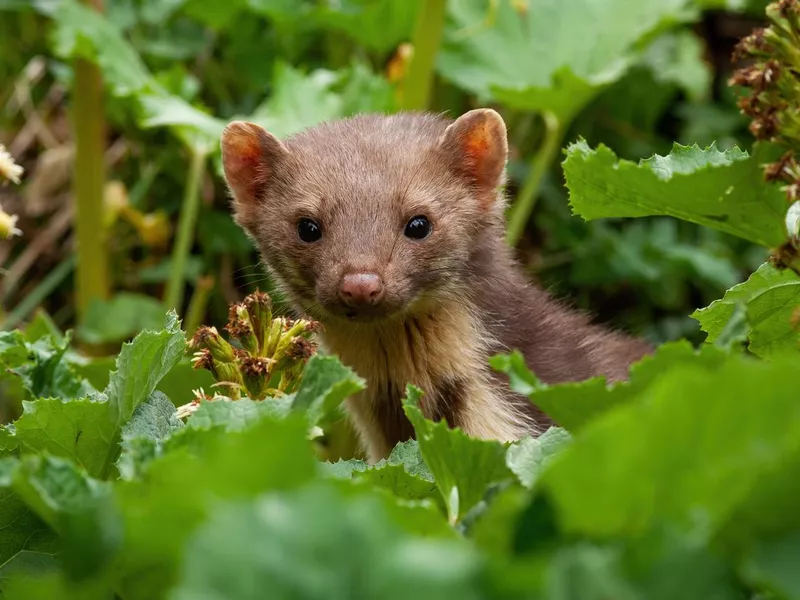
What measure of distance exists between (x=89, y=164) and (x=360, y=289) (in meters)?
2.20

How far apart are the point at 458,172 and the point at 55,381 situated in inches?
48.8

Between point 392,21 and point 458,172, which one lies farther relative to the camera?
point 392,21

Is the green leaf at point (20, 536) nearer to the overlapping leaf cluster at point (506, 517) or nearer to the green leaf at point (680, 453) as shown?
the overlapping leaf cluster at point (506, 517)

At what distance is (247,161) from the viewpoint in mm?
3029

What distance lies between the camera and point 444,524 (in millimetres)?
1146

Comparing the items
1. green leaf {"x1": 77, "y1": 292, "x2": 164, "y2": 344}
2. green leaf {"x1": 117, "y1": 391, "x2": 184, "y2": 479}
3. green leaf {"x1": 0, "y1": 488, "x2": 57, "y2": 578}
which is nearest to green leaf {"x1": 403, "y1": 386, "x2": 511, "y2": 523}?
green leaf {"x1": 117, "y1": 391, "x2": 184, "y2": 479}

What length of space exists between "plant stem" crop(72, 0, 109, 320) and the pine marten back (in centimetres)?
152

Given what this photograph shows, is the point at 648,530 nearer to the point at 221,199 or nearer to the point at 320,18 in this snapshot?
the point at 320,18

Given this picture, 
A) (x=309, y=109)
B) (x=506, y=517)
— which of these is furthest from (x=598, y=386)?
(x=309, y=109)

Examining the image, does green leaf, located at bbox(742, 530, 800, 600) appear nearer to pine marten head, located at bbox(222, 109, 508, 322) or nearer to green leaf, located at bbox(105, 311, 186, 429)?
green leaf, located at bbox(105, 311, 186, 429)

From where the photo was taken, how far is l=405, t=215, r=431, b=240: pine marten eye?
2.75 m

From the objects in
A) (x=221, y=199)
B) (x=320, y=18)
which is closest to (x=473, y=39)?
(x=320, y=18)

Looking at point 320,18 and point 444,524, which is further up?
point 444,524

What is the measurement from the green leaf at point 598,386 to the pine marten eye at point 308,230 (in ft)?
4.79
